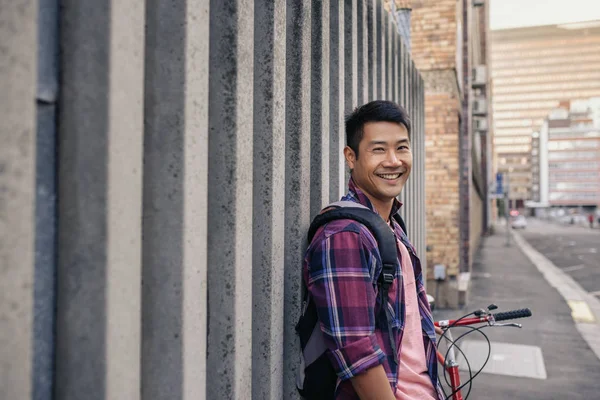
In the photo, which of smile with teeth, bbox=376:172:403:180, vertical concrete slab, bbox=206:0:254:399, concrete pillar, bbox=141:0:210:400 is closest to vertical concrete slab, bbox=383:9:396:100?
smile with teeth, bbox=376:172:403:180

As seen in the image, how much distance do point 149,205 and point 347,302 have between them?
2.42 ft

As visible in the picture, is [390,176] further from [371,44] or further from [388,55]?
[388,55]

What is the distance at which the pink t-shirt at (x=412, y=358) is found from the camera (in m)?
1.90

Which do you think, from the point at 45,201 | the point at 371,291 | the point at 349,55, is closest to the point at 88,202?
the point at 45,201

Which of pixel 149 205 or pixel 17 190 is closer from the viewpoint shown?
pixel 17 190

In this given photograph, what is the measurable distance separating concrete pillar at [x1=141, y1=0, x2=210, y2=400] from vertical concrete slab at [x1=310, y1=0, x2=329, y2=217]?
108 cm

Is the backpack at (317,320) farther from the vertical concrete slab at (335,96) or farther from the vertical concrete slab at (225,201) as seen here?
the vertical concrete slab at (335,96)

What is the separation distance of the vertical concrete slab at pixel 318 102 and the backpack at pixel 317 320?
0.49 meters

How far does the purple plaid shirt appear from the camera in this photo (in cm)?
160

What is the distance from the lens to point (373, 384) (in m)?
1.61

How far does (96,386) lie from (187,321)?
302 mm

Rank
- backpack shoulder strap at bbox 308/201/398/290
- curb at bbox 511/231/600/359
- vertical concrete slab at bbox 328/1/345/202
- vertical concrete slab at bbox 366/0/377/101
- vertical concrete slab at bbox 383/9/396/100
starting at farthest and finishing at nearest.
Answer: curb at bbox 511/231/600/359 < vertical concrete slab at bbox 383/9/396/100 < vertical concrete slab at bbox 366/0/377/101 < vertical concrete slab at bbox 328/1/345/202 < backpack shoulder strap at bbox 308/201/398/290

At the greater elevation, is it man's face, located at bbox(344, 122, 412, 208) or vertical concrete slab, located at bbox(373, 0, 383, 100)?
vertical concrete slab, located at bbox(373, 0, 383, 100)

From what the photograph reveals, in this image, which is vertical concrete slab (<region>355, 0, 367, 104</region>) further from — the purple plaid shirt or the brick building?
the brick building
